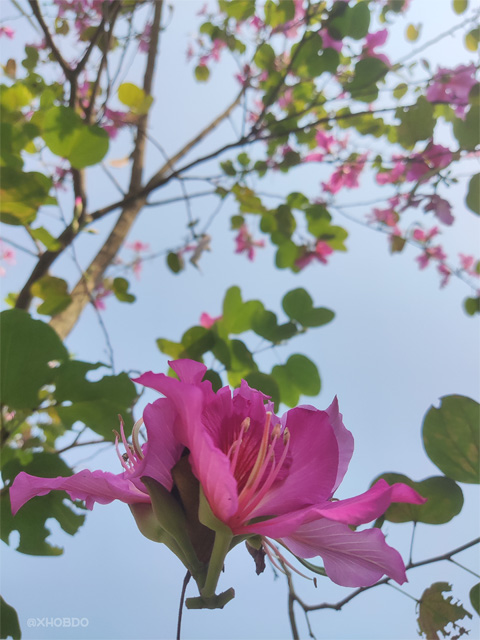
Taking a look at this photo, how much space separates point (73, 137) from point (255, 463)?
763mm

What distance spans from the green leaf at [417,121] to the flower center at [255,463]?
77 cm

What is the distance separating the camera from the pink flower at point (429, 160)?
941 mm

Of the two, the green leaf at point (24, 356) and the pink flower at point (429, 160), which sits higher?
the pink flower at point (429, 160)

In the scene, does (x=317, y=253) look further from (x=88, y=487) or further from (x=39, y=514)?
(x=88, y=487)

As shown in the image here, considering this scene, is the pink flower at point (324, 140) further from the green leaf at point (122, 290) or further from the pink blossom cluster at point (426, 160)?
the green leaf at point (122, 290)

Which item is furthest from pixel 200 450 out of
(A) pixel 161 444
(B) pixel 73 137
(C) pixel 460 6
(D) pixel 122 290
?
(C) pixel 460 6

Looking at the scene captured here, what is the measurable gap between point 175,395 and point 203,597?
0.33 ft

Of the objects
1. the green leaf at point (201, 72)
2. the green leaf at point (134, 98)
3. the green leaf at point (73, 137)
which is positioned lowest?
the green leaf at point (73, 137)

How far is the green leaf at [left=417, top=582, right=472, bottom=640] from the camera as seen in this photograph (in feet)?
1.22

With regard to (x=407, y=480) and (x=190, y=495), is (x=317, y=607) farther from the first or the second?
(x=190, y=495)

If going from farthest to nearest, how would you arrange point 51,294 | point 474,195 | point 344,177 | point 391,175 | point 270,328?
point 344,177 < point 391,175 < point 51,294 < point 270,328 < point 474,195

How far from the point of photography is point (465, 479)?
418 millimetres

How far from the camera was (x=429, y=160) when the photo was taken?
0.96 meters

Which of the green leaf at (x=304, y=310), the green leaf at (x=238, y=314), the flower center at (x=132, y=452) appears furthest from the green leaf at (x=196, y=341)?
the flower center at (x=132, y=452)
